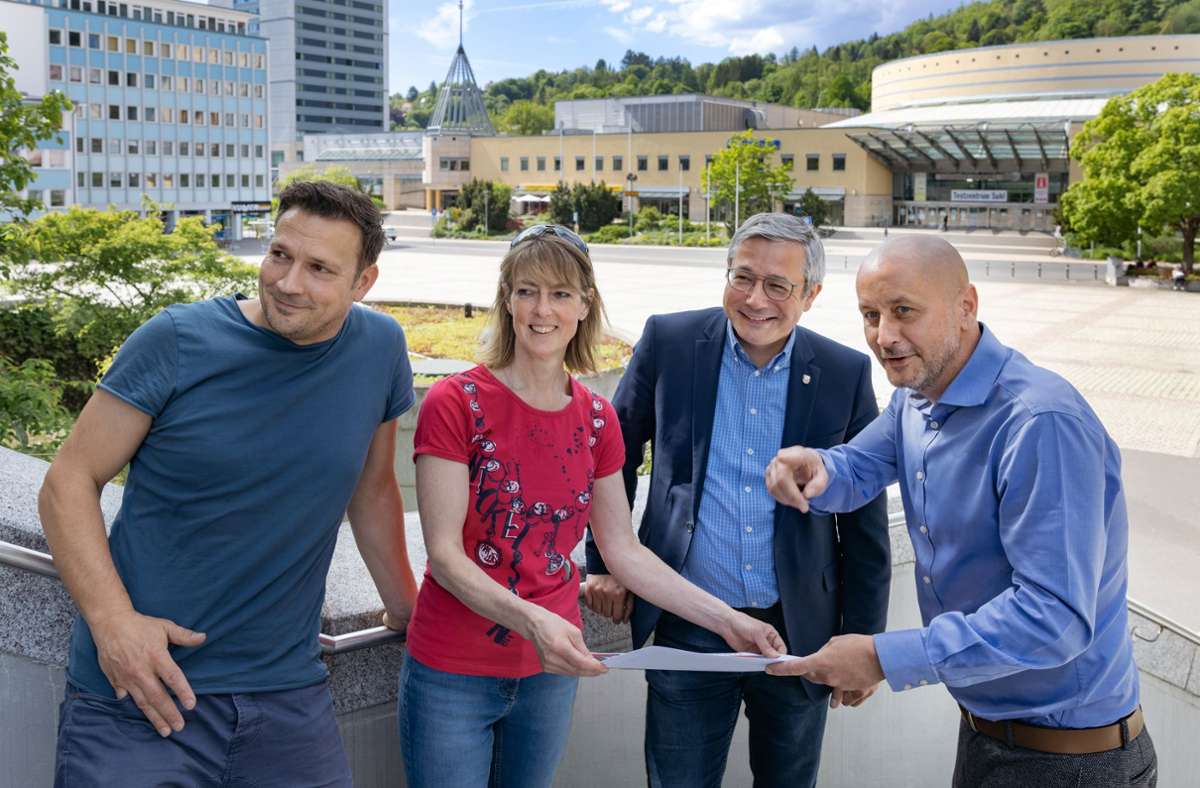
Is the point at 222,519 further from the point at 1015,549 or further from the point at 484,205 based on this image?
the point at 484,205

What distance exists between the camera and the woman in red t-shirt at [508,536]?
2359mm

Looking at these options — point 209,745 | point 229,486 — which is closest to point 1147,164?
point 229,486

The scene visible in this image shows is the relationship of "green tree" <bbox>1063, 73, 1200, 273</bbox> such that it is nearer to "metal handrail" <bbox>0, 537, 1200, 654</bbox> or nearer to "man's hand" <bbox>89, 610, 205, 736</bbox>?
"metal handrail" <bbox>0, 537, 1200, 654</bbox>

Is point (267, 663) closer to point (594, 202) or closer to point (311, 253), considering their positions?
point (311, 253)

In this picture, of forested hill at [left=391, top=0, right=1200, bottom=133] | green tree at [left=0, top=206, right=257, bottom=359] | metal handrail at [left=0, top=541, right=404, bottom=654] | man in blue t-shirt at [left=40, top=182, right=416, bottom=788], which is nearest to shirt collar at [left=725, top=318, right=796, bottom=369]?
man in blue t-shirt at [left=40, top=182, right=416, bottom=788]

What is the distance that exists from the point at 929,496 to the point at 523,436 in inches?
34.6

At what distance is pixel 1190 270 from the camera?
115 feet

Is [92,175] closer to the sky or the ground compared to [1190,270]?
closer to the sky

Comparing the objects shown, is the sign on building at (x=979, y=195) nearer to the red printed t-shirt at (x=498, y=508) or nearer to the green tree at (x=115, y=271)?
the green tree at (x=115, y=271)

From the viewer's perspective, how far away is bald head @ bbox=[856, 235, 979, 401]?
7.52 ft

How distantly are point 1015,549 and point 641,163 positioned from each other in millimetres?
92599

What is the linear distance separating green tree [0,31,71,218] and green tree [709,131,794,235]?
58319mm

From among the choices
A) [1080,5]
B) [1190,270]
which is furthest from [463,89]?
[1190,270]

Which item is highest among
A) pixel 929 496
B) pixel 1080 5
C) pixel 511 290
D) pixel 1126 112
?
pixel 1080 5
